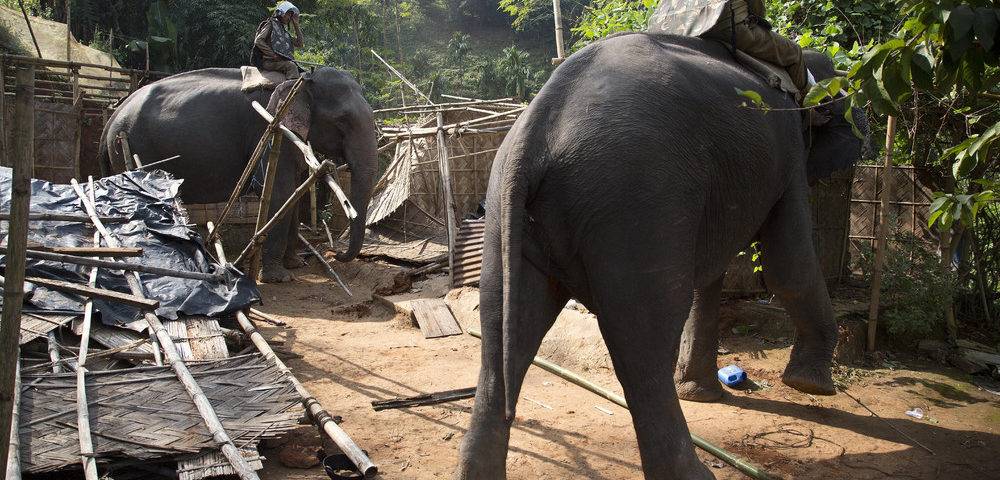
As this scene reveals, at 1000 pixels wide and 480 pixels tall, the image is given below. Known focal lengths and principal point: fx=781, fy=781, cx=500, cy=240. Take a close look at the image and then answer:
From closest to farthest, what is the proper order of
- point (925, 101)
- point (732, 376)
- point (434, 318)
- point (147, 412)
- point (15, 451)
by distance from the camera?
point (15, 451) < point (147, 412) < point (732, 376) < point (925, 101) < point (434, 318)

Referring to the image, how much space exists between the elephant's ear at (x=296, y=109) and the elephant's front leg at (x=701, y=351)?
18.8 ft

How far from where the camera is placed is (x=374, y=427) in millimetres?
4754

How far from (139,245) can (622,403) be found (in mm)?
4478

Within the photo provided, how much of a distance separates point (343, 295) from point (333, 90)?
2517 millimetres

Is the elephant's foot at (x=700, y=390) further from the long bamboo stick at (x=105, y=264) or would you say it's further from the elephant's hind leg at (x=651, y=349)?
the long bamboo stick at (x=105, y=264)

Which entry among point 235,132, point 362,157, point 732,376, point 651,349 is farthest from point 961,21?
point 235,132

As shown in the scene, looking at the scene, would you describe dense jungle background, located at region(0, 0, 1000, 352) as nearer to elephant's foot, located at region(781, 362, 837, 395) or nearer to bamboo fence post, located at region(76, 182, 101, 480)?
elephant's foot, located at region(781, 362, 837, 395)

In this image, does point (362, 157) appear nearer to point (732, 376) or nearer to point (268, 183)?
point (268, 183)

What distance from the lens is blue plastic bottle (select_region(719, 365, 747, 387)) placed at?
18.6ft

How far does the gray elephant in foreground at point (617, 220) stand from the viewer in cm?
311

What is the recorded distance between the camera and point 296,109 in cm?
933

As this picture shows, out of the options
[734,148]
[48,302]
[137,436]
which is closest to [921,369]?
[734,148]

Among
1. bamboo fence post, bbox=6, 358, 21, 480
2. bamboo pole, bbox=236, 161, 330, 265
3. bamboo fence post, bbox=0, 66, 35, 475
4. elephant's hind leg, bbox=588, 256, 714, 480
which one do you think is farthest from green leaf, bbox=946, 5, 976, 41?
bamboo pole, bbox=236, 161, 330, 265

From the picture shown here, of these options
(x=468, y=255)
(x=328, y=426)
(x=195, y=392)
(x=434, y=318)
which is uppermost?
(x=468, y=255)
